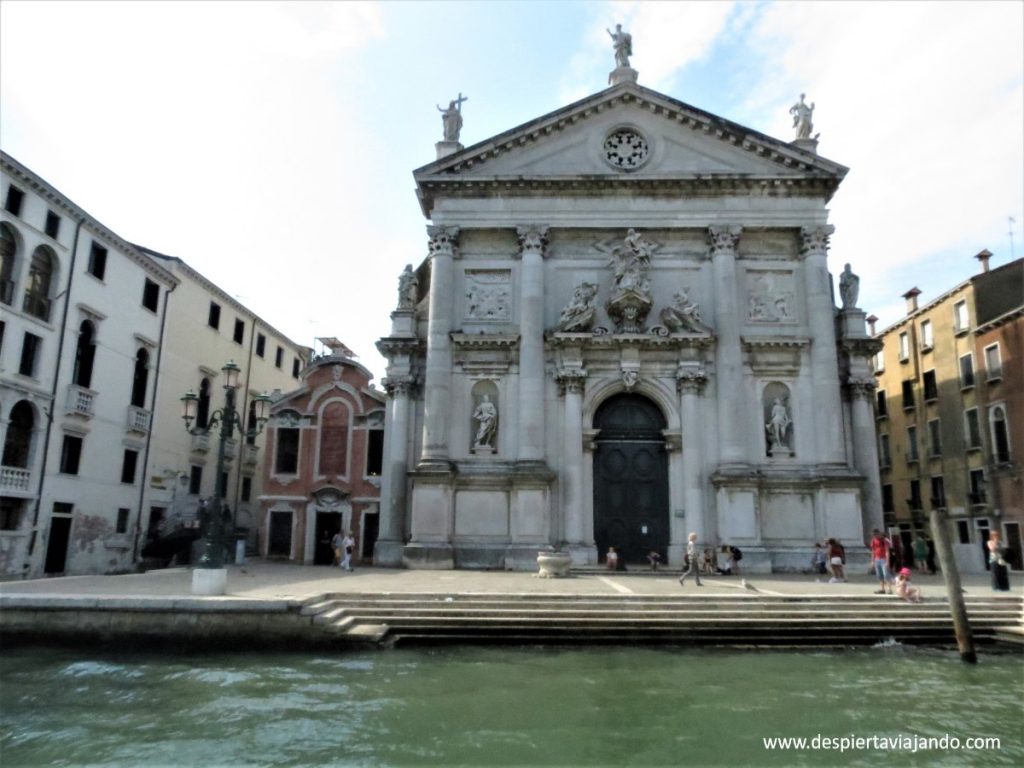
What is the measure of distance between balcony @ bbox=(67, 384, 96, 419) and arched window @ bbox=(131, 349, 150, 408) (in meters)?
2.67

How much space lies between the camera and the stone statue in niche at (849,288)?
25.5 metres

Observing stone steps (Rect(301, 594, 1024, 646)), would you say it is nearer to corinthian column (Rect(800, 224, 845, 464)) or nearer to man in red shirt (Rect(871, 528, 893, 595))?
man in red shirt (Rect(871, 528, 893, 595))

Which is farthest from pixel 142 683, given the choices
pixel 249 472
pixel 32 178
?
pixel 249 472

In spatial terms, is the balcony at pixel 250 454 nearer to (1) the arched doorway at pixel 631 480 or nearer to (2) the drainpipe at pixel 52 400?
(2) the drainpipe at pixel 52 400

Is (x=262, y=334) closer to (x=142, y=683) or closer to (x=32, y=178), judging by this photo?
(x=32, y=178)

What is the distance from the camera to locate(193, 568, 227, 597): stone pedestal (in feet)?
46.9

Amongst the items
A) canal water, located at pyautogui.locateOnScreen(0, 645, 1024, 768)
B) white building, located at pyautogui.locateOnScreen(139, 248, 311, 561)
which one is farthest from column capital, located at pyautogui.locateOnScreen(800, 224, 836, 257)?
white building, located at pyautogui.locateOnScreen(139, 248, 311, 561)

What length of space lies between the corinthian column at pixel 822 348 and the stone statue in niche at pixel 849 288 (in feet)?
3.54

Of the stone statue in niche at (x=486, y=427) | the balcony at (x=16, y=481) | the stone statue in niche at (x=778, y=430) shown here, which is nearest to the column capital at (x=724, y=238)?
the stone statue in niche at (x=778, y=430)

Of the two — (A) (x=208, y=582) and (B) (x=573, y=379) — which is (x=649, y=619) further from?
(B) (x=573, y=379)

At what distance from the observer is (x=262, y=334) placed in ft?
127

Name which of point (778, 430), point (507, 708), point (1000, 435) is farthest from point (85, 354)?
point (1000, 435)

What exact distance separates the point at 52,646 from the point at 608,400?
647 inches

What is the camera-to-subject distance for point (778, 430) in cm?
2339
